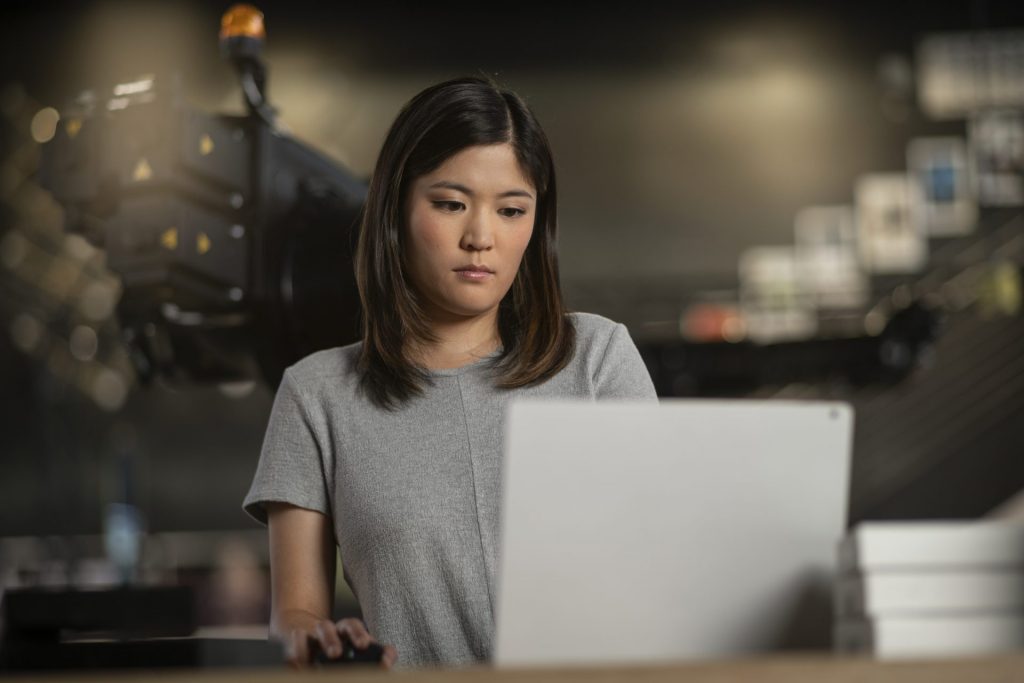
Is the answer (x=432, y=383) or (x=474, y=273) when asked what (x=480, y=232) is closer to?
(x=474, y=273)

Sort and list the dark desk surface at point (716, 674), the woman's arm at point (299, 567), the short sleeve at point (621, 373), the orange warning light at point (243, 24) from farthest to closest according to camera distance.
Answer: the orange warning light at point (243, 24) < the short sleeve at point (621, 373) < the woman's arm at point (299, 567) < the dark desk surface at point (716, 674)

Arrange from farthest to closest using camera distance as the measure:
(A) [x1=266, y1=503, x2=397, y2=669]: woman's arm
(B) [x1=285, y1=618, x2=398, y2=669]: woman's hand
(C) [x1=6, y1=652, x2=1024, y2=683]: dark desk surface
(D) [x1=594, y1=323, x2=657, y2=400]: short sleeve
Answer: (D) [x1=594, y1=323, x2=657, y2=400]: short sleeve, (A) [x1=266, y1=503, x2=397, y2=669]: woman's arm, (B) [x1=285, y1=618, x2=398, y2=669]: woman's hand, (C) [x1=6, y1=652, x2=1024, y2=683]: dark desk surface

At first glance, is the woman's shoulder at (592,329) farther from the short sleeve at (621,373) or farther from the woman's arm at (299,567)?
the woman's arm at (299,567)

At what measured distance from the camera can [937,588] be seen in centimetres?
85

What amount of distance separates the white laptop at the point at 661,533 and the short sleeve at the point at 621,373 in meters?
0.53

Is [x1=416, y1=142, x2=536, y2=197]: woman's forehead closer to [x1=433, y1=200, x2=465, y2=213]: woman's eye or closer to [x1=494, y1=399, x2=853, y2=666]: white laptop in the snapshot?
[x1=433, y1=200, x2=465, y2=213]: woman's eye

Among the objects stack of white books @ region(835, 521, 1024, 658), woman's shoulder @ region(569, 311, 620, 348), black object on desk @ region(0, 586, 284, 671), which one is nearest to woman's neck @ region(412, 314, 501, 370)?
woman's shoulder @ region(569, 311, 620, 348)

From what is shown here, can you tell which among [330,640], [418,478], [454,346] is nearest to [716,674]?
[330,640]

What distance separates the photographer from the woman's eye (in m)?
1.42

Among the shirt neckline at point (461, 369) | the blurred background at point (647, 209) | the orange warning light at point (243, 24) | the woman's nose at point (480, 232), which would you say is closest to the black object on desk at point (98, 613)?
the shirt neckline at point (461, 369)

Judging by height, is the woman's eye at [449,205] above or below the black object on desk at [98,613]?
above

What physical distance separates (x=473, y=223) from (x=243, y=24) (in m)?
0.86

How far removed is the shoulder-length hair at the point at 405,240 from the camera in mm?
1452

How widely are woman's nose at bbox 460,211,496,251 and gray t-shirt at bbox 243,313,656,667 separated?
0.17 meters
